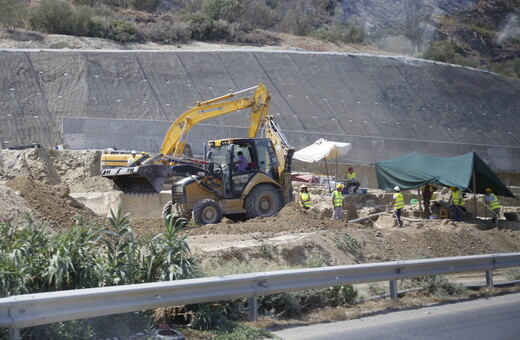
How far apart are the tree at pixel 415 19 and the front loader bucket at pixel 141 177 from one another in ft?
194

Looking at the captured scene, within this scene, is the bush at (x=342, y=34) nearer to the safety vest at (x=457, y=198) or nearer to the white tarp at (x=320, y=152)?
the white tarp at (x=320, y=152)

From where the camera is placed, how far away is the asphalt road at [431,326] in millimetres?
7914

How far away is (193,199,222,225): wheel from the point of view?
1711 cm

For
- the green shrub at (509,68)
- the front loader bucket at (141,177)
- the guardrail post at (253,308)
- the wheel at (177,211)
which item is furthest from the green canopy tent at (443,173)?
the green shrub at (509,68)

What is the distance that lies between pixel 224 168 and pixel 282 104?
2305 centimetres

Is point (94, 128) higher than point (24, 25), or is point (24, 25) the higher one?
point (24, 25)

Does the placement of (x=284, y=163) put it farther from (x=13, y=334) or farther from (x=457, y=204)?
(x=13, y=334)

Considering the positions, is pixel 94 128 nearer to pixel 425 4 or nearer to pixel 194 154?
pixel 194 154

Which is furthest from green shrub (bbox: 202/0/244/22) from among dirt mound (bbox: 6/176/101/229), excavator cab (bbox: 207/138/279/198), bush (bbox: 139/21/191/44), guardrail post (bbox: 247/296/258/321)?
guardrail post (bbox: 247/296/258/321)

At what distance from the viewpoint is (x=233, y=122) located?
37219 millimetres

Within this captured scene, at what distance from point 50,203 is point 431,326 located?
30.4 ft

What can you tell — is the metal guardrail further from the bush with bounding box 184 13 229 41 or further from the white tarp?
the bush with bounding box 184 13 229 41

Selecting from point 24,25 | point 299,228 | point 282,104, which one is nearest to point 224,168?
point 299,228

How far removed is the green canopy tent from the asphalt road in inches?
469
